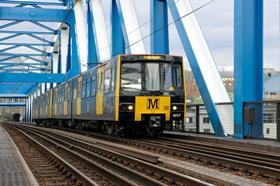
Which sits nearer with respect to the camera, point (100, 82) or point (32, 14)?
point (100, 82)

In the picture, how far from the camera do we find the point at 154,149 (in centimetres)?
1535

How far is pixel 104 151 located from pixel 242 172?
518cm

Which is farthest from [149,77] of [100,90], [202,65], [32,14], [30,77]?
[30,77]

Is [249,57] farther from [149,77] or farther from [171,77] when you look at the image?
[149,77]

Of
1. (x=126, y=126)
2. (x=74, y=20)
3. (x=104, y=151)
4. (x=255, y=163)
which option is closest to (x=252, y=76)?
(x=126, y=126)

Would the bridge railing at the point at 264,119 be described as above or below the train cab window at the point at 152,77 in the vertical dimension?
below

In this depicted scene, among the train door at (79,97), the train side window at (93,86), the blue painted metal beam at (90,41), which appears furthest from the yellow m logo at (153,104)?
the blue painted metal beam at (90,41)

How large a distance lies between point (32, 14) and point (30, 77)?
25.1 feet

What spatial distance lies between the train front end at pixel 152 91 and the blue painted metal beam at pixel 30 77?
3760 cm

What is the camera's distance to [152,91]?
63.8 ft

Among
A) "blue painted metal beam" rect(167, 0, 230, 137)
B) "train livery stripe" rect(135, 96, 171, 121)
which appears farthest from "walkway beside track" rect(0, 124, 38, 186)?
"blue painted metal beam" rect(167, 0, 230, 137)

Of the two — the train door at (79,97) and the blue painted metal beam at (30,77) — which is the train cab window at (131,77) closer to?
the train door at (79,97)

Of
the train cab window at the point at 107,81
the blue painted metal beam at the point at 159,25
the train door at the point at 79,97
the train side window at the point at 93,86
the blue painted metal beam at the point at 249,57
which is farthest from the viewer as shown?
the blue painted metal beam at the point at 159,25

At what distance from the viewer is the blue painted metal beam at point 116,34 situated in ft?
123
